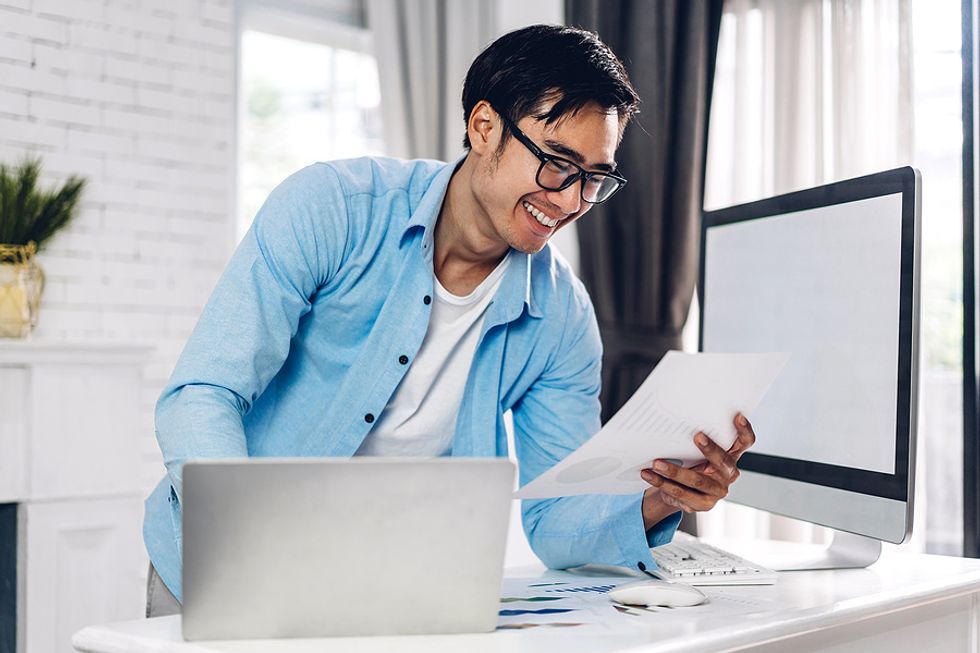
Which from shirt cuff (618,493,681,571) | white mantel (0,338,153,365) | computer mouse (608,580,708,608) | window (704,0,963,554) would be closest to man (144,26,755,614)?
shirt cuff (618,493,681,571)

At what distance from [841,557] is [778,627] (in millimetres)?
597

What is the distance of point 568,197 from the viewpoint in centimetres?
154

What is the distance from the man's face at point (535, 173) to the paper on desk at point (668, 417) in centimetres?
37

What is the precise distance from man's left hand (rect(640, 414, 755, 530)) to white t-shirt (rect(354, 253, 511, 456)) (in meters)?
0.35

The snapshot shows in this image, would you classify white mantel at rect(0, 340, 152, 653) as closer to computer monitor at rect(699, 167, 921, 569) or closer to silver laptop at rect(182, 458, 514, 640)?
computer monitor at rect(699, 167, 921, 569)

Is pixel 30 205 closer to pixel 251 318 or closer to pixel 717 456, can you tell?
pixel 251 318

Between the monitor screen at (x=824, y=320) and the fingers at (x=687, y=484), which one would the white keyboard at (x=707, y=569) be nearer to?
the fingers at (x=687, y=484)

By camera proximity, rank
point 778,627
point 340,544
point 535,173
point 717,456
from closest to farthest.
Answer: point 340,544, point 778,627, point 717,456, point 535,173

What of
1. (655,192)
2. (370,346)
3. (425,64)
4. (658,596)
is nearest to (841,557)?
(658,596)

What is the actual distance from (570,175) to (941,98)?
2.10 meters

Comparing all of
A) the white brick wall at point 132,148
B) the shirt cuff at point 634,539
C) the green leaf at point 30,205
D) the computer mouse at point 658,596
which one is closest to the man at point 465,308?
the shirt cuff at point 634,539

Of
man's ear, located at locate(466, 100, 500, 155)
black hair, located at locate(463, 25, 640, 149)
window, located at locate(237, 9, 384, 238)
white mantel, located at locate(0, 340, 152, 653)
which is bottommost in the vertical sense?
white mantel, located at locate(0, 340, 152, 653)

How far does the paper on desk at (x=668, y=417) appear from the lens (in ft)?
4.16

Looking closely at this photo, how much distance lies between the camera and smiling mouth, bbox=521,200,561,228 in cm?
155
